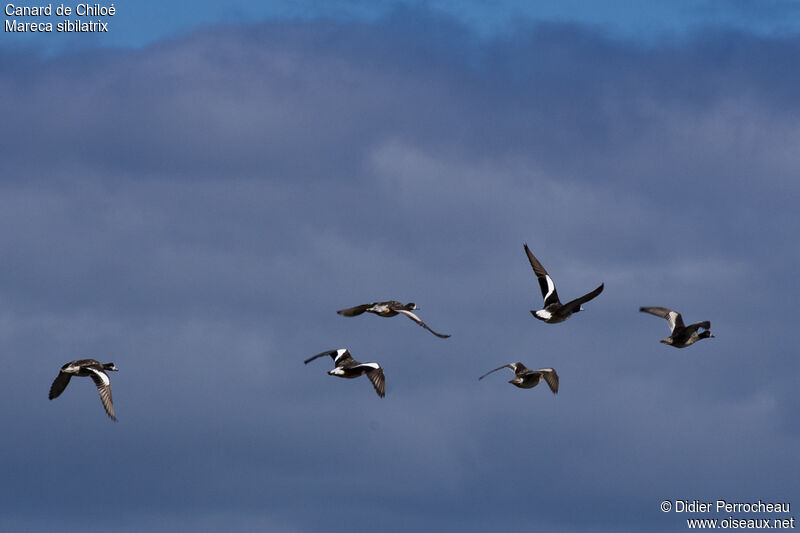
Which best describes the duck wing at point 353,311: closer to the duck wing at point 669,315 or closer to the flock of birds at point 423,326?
the flock of birds at point 423,326

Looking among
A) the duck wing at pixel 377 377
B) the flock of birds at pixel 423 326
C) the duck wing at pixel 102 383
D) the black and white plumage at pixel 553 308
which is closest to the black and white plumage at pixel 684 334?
the flock of birds at pixel 423 326

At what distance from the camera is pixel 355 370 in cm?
6372

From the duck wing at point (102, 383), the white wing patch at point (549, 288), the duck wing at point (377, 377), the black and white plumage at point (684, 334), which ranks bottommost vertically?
the duck wing at point (377, 377)

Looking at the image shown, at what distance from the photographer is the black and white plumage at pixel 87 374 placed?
221 ft

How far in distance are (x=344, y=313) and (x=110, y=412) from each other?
11444mm

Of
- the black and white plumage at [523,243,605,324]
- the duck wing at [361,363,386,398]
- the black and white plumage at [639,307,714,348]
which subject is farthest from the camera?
the black and white plumage at [639,307,714,348]

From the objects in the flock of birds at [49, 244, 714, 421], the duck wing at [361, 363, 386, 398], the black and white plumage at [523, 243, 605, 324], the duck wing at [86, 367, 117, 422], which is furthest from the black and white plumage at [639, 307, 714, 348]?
the duck wing at [86, 367, 117, 422]

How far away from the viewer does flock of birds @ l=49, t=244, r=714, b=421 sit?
64.4 metres

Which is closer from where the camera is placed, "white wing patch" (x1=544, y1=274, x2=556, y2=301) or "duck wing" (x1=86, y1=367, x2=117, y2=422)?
"duck wing" (x1=86, y1=367, x2=117, y2=422)

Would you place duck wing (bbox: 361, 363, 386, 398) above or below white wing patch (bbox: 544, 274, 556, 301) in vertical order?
below

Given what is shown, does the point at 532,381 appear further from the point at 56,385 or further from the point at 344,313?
the point at 56,385

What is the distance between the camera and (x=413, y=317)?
66.6 metres

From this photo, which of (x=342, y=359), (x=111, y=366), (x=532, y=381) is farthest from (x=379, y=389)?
(x=111, y=366)

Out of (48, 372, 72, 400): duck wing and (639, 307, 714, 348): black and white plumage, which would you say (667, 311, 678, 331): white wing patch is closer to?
(639, 307, 714, 348): black and white plumage
